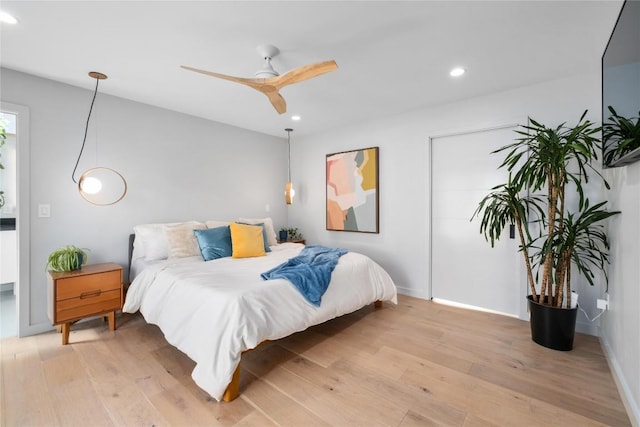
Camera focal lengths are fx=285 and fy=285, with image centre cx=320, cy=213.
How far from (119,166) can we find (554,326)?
468 centimetres

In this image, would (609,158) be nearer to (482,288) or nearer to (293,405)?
(482,288)

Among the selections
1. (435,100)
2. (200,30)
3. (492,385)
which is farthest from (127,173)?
(492,385)

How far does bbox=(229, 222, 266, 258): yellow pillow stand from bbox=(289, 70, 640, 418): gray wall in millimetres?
1676

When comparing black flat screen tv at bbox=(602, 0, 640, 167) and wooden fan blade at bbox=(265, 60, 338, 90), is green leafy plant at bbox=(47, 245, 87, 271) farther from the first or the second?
black flat screen tv at bbox=(602, 0, 640, 167)

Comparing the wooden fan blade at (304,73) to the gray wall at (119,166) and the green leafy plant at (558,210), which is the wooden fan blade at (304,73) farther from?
the gray wall at (119,166)

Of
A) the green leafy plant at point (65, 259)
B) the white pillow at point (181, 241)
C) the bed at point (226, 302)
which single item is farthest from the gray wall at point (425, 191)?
the green leafy plant at point (65, 259)

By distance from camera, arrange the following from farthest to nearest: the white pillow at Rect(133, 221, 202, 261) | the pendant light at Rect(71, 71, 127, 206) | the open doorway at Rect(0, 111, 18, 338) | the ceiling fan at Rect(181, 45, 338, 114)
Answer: the open doorway at Rect(0, 111, 18, 338) < the white pillow at Rect(133, 221, 202, 261) < the pendant light at Rect(71, 71, 127, 206) < the ceiling fan at Rect(181, 45, 338, 114)

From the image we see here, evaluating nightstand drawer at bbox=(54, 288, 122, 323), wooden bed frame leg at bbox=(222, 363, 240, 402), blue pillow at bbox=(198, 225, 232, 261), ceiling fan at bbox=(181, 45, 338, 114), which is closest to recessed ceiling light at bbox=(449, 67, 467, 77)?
ceiling fan at bbox=(181, 45, 338, 114)

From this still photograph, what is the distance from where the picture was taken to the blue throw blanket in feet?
7.84

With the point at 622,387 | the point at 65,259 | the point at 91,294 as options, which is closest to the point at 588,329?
the point at 622,387

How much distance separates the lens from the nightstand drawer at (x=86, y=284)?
2515 millimetres

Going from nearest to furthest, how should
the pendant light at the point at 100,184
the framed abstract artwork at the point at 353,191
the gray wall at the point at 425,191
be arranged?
the gray wall at the point at 425,191
the pendant light at the point at 100,184
the framed abstract artwork at the point at 353,191

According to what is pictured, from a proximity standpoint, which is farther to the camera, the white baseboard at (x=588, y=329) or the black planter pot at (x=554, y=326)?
the white baseboard at (x=588, y=329)

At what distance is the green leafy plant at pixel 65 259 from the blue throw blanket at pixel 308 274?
187cm
